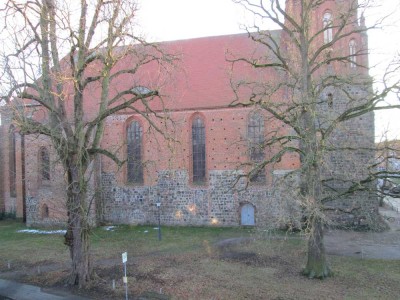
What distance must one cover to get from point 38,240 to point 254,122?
46.0ft

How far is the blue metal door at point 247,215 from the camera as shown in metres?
22.3

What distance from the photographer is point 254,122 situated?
22078 millimetres

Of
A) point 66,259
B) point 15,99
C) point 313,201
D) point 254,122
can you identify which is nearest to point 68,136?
point 15,99

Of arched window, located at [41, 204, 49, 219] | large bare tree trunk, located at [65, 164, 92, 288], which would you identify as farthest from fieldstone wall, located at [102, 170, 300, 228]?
large bare tree trunk, located at [65, 164, 92, 288]

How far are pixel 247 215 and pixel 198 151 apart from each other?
493cm

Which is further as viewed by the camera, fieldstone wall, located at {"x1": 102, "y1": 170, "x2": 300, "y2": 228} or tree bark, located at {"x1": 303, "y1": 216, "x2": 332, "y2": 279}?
fieldstone wall, located at {"x1": 102, "y1": 170, "x2": 300, "y2": 228}

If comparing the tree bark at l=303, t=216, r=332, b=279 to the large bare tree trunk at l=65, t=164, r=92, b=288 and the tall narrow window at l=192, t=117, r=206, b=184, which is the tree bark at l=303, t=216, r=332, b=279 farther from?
the tall narrow window at l=192, t=117, r=206, b=184

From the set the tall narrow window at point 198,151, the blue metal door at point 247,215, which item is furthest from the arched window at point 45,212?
the blue metal door at point 247,215

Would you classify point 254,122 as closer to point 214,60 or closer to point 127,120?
point 214,60

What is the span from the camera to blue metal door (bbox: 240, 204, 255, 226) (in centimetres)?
2227

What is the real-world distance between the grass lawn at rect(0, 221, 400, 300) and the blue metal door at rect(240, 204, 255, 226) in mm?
1081

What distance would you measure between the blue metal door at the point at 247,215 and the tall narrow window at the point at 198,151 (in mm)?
3067

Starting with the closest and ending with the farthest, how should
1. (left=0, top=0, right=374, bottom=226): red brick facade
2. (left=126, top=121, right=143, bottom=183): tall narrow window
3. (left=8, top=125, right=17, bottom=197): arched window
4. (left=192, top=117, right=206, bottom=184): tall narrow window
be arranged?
(left=0, top=0, right=374, bottom=226): red brick facade → (left=192, top=117, right=206, bottom=184): tall narrow window → (left=126, top=121, right=143, bottom=183): tall narrow window → (left=8, top=125, right=17, bottom=197): arched window

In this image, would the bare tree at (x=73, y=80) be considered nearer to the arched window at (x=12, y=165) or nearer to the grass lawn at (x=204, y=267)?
the grass lawn at (x=204, y=267)
